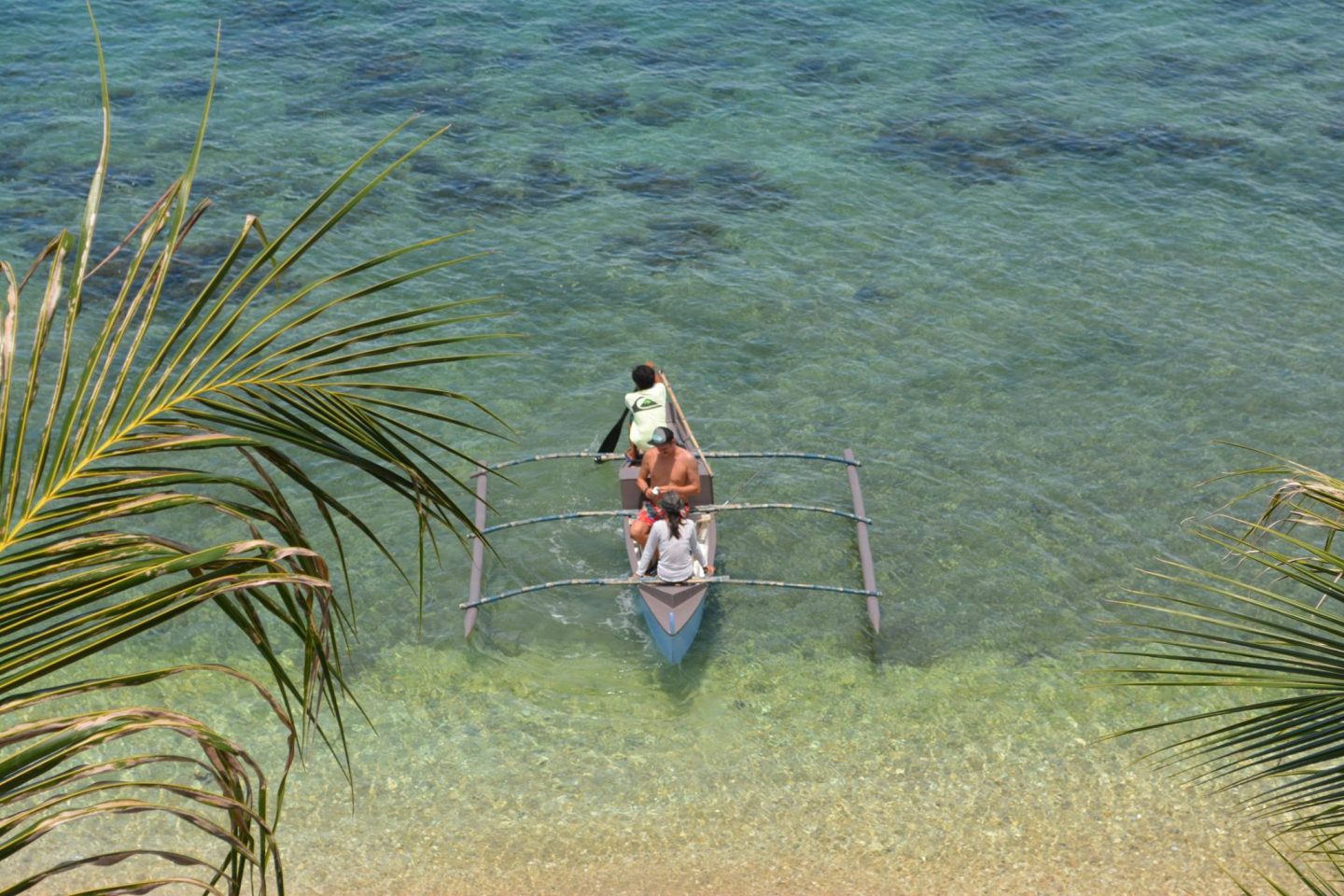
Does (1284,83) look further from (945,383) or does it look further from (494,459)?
(494,459)

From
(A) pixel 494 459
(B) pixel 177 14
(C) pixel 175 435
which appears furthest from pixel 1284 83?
(C) pixel 175 435

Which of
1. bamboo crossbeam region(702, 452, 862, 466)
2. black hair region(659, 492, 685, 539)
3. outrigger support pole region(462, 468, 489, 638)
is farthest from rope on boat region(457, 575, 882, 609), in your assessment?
bamboo crossbeam region(702, 452, 862, 466)

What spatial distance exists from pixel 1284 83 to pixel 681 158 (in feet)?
38.8

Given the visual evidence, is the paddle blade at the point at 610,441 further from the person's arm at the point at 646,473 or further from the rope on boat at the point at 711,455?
the person's arm at the point at 646,473

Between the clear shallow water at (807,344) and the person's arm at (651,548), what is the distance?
816 millimetres

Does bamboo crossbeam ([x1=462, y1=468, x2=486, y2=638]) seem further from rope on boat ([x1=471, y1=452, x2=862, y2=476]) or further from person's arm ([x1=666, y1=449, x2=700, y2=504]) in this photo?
person's arm ([x1=666, y1=449, x2=700, y2=504])

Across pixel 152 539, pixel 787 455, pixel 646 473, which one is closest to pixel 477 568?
pixel 646 473

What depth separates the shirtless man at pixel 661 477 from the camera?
12.9 meters

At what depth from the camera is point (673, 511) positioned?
1188cm

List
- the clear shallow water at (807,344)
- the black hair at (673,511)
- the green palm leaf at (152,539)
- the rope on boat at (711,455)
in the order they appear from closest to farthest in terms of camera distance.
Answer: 1. the green palm leaf at (152,539)
2. the clear shallow water at (807,344)
3. the black hair at (673,511)
4. the rope on boat at (711,455)

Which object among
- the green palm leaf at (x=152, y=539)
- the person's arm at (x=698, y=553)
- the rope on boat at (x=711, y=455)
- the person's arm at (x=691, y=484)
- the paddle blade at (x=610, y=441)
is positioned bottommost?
the paddle blade at (x=610, y=441)

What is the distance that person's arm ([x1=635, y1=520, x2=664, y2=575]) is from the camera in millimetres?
12203

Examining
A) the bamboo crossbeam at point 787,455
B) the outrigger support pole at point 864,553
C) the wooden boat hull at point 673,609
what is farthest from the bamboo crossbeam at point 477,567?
the outrigger support pole at point 864,553

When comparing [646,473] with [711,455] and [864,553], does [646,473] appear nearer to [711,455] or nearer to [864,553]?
[711,455]
